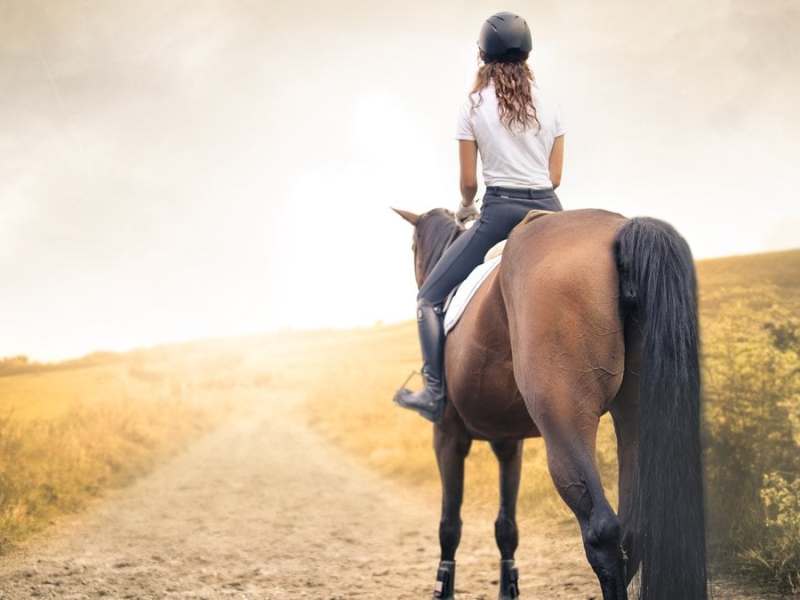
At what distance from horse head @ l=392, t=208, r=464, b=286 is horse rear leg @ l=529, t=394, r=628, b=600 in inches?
111

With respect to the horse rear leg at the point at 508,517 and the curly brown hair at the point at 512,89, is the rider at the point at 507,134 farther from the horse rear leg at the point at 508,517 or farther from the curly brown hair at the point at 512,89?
the horse rear leg at the point at 508,517

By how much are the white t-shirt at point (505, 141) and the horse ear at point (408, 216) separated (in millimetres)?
2217

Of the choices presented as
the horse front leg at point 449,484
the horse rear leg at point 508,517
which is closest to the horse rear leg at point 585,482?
the horse front leg at point 449,484

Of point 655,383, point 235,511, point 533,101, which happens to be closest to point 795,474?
point 655,383

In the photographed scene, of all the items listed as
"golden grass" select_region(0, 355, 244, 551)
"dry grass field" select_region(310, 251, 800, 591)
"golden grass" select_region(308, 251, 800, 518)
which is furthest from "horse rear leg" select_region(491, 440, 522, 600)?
"golden grass" select_region(0, 355, 244, 551)

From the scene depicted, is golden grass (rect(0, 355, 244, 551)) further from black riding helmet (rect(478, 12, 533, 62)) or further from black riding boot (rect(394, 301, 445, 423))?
black riding helmet (rect(478, 12, 533, 62))

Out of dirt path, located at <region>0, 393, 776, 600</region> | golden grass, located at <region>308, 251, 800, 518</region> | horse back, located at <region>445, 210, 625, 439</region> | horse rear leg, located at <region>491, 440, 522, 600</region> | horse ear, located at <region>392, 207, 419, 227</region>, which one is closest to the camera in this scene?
horse back, located at <region>445, 210, 625, 439</region>

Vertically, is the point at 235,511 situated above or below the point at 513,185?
below

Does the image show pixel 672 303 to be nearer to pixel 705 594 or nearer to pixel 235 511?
pixel 705 594

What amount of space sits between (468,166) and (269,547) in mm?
5488

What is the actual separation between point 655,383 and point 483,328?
4.31 feet

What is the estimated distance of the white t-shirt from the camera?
5.02 meters

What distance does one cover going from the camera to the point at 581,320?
3973 millimetres

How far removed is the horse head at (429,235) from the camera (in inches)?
267
